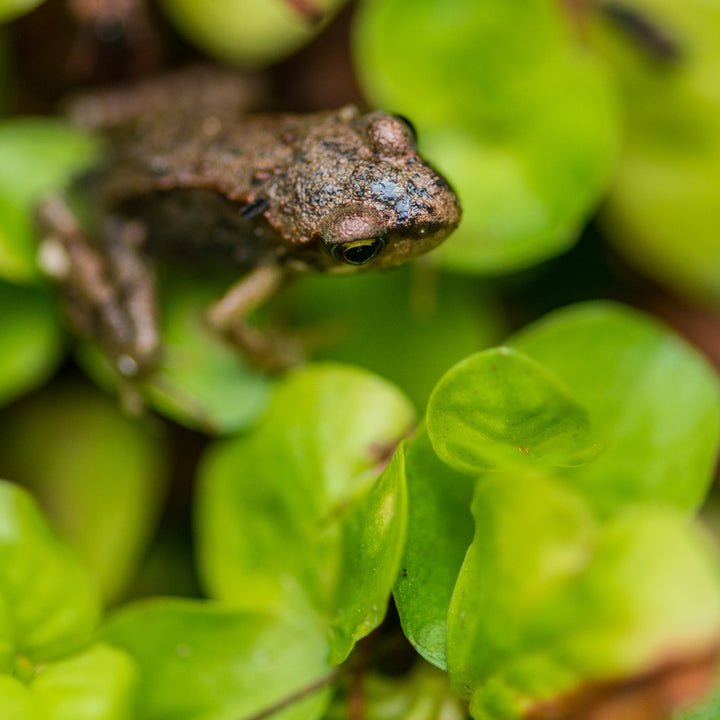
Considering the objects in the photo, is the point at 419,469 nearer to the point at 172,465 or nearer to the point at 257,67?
the point at 172,465

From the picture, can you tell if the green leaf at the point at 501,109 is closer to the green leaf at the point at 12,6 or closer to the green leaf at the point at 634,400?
the green leaf at the point at 634,400

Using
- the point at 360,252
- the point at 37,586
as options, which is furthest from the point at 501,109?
the point at 37,586

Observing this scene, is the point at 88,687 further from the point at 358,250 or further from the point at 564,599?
the point at 358,250

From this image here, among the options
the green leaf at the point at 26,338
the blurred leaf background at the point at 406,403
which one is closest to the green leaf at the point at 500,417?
the blurred leaf background at the point at 406,403

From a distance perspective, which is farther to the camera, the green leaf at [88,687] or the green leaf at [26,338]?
the green leaf at [26,338]

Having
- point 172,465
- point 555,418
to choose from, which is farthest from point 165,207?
point 555,418

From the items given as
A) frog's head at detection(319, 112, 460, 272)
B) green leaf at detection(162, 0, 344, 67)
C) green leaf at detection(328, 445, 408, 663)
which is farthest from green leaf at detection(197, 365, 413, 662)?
green leaf at detection(162, 0, 344, 67)
